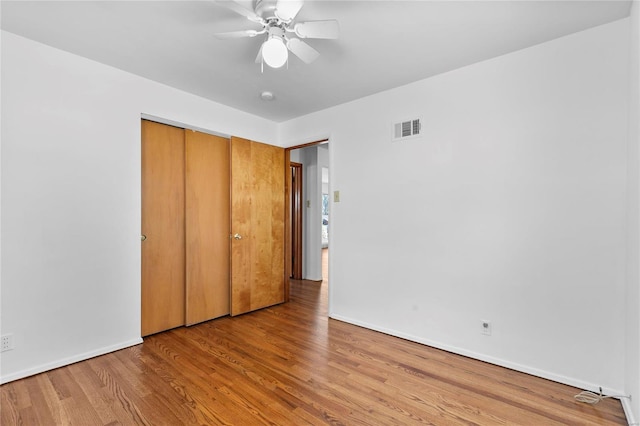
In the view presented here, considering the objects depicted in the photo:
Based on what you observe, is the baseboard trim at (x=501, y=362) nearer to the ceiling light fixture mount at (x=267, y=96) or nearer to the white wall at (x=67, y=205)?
the white wall at (x=67, y=205)

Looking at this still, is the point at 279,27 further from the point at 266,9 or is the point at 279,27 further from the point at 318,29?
the point at 318,29

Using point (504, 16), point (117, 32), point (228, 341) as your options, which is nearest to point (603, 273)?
point (504, 16)

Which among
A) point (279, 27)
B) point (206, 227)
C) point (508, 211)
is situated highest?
point (279, 27)

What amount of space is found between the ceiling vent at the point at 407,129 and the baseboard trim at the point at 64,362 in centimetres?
329

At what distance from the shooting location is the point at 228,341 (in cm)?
289

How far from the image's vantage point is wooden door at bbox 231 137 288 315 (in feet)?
11.9

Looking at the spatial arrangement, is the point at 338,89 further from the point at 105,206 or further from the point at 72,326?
the point at 72,326

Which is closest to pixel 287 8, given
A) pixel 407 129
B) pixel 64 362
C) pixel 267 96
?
pixel 267 96

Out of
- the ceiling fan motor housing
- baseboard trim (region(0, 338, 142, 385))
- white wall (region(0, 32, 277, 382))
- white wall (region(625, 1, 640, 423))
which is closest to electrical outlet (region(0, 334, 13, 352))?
white wall (region(0, 32, 277, 382))

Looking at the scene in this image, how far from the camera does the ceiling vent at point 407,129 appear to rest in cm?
297

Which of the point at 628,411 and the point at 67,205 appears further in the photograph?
the point at 67,205

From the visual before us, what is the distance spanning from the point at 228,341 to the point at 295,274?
113 inches

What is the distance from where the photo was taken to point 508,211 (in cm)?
244

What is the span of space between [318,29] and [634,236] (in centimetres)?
226
